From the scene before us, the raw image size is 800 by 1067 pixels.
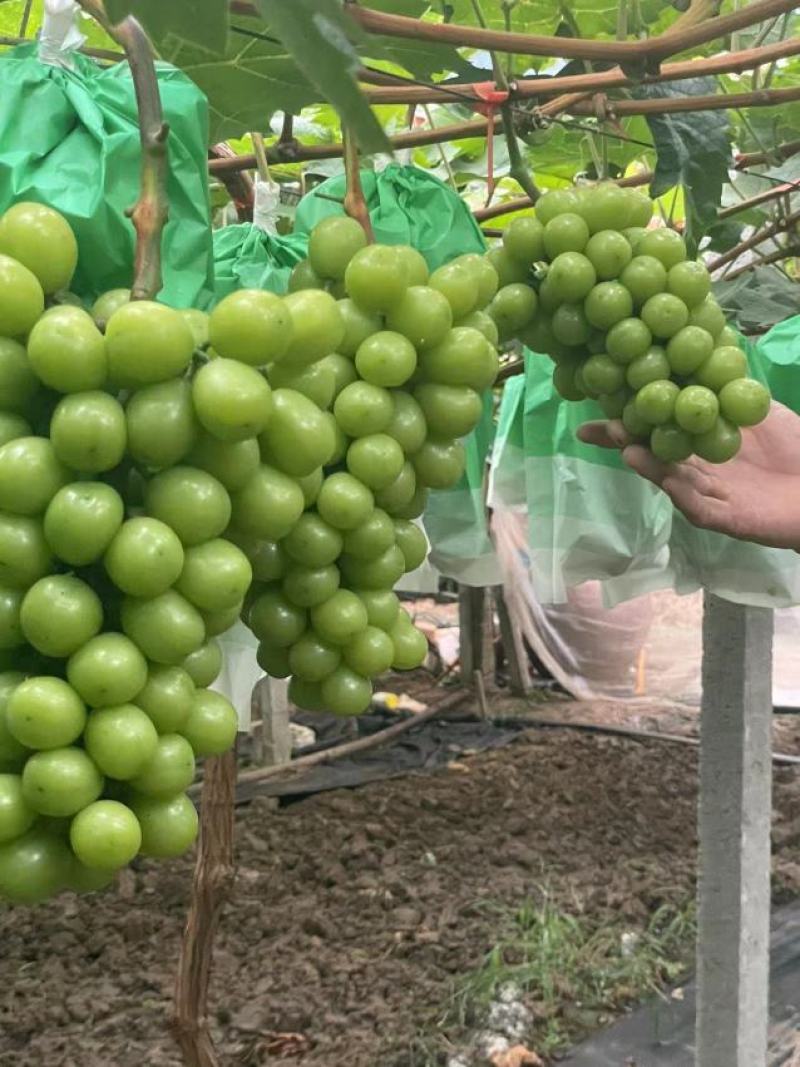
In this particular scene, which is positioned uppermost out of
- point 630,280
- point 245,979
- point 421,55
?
point 421,55

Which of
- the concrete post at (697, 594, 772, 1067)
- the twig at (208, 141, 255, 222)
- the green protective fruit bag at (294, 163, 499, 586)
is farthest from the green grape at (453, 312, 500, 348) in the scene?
the concrete post at (697, 594, 772, 1067)

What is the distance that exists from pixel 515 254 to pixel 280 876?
8.42 ft

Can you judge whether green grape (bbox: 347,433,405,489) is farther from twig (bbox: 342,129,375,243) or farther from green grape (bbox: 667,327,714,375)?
green grape (bbox: 667,327,714,375)

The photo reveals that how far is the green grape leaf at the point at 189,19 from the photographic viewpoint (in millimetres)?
408

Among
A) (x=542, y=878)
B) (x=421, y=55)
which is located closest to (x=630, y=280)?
(x=421, y=55)

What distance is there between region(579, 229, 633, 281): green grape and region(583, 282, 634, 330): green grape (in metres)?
0.01

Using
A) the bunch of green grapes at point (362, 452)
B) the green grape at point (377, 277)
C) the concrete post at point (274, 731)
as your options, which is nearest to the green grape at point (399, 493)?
the bunch of green grapes at point (362, 452)

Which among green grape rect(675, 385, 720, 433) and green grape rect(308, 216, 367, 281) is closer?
green grape rect(308, 216, 367, 281)

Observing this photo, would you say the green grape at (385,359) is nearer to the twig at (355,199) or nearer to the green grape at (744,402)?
the twig at (355,199)

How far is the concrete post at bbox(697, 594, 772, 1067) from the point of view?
1.83 metres

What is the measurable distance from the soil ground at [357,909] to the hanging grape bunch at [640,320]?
1.84 metres

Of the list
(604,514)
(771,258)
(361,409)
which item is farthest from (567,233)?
(771,258)

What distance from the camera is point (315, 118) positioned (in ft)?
7.67

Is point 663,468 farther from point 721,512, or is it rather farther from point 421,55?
point 421,55
